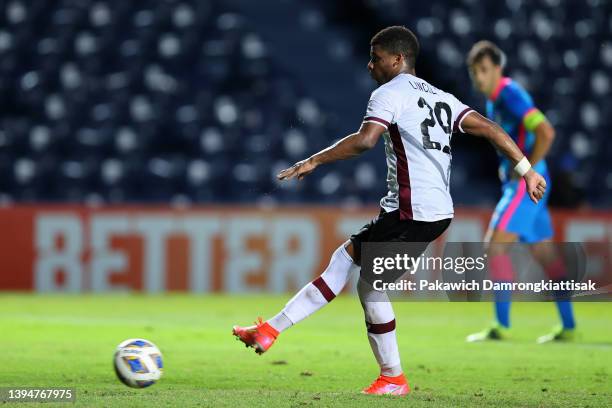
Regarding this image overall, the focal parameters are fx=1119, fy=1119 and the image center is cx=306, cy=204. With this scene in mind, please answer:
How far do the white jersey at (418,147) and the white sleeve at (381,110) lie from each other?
0.11 ft

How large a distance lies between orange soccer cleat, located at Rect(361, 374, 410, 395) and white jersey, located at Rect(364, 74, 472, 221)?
0.74 m

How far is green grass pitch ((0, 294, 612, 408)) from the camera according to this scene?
4.95 m

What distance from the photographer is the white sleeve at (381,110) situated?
482 cm

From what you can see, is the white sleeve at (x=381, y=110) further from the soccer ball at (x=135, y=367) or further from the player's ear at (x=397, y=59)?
the soccer ball at (x=135, y=367)

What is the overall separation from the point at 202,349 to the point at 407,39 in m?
2.91

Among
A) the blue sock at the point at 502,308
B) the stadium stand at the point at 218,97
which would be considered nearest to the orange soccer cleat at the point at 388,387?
the blue sock at the point at 502,308

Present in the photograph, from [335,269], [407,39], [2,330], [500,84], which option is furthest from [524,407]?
[2,330]

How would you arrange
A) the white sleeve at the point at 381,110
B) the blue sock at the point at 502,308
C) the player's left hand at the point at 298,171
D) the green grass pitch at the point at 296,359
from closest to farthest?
the player's left hand at the point at 298,171 < the white sleeve at the point at 381,110 < the green grass pitch at the point at 296,359 < the blue sock at the point at 502,308

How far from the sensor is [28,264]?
1240cm

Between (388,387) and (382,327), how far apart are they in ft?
0.88

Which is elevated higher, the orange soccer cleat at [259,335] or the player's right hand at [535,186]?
the player's right hand at [535,186]

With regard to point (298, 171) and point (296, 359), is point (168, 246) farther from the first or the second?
point (298, 171)

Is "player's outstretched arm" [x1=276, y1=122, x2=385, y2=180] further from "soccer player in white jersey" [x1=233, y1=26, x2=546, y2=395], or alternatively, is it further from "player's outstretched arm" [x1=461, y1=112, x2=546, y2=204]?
"player's outstretched arm" [x1=461, y1=112, x2=546, y2=204]

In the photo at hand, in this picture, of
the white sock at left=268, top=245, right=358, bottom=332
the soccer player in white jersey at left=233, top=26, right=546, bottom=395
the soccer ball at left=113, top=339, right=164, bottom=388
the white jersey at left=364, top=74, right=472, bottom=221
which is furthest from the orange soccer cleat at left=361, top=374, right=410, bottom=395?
the soccer ball at left=113, top=339, right=164, bottom=388
